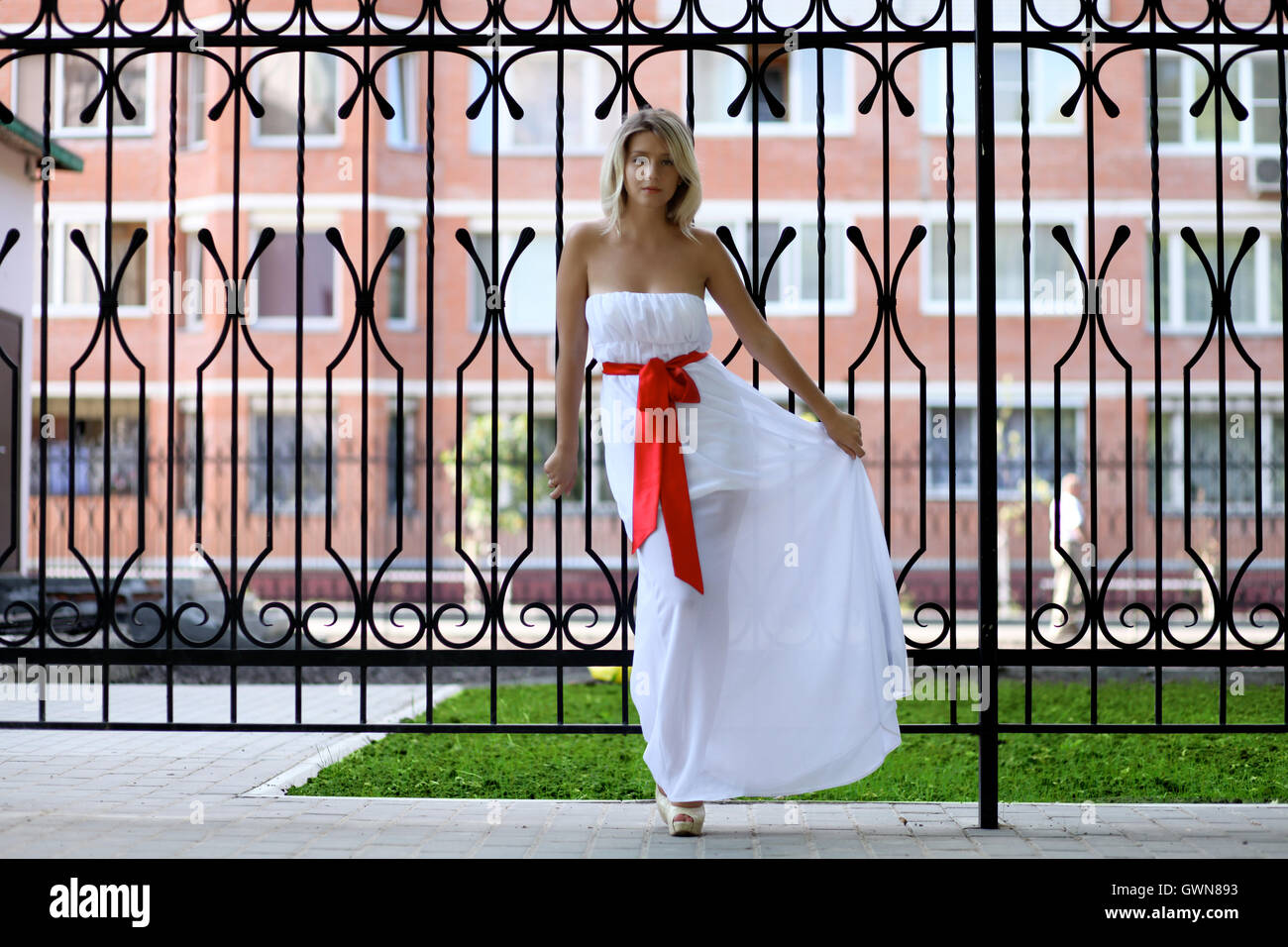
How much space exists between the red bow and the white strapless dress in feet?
0.12

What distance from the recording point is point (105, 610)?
4836mm

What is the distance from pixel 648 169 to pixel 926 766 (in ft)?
10.9

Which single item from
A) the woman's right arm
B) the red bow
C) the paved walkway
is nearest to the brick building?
the paved walkway

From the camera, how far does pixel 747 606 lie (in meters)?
4.27

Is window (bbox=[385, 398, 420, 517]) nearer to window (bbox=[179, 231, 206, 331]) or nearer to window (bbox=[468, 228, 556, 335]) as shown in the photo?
window (bbox=[468, 228, 556, 335])

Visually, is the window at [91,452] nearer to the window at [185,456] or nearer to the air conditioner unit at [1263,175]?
the window at [185,456]

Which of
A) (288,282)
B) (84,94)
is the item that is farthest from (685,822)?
(84,94)

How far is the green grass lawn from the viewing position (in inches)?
218

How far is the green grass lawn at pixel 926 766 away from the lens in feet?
18.2

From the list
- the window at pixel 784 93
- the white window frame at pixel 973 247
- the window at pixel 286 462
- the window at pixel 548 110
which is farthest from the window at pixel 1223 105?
the window at pixel 286 462

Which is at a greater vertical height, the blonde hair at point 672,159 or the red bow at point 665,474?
the blonde hair at point 672,159

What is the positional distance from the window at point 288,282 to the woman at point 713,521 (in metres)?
19.5
